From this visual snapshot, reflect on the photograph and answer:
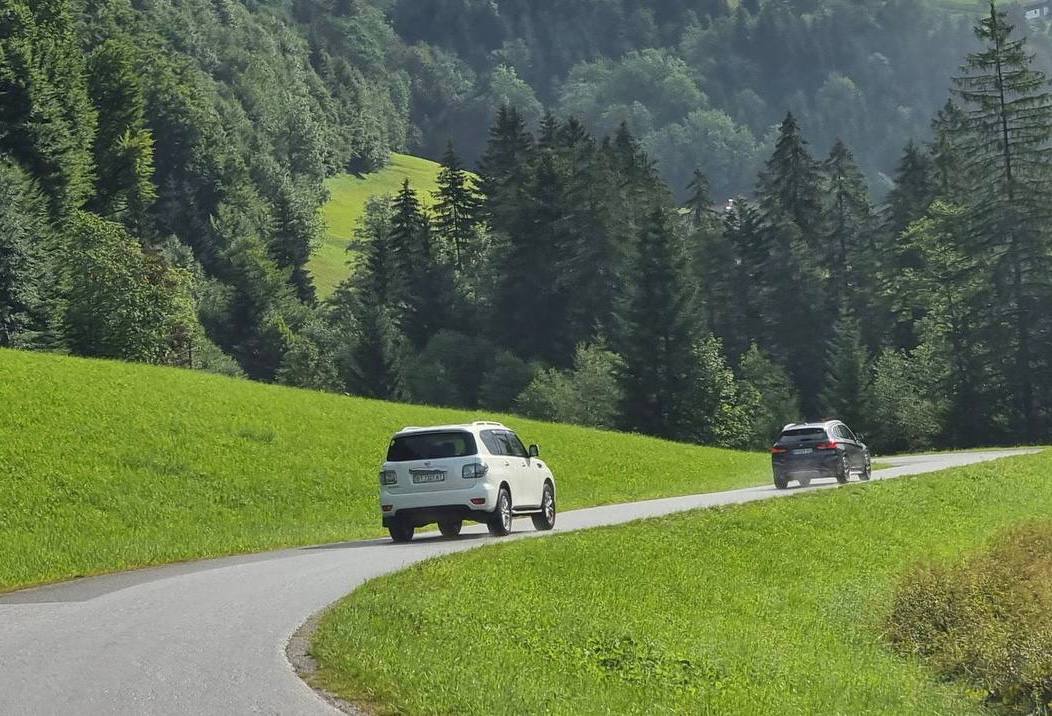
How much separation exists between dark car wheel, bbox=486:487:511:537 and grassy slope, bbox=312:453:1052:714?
2475 millimetres

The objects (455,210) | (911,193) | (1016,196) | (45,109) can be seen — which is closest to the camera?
(45,109)

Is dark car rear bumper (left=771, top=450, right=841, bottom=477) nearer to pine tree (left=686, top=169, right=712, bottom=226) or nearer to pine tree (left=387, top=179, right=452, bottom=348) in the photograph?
pine tree (left=387, top=179, right=452, bottom=348)

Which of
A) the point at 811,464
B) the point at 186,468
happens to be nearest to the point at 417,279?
the point at 811,464

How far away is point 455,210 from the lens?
122625mm

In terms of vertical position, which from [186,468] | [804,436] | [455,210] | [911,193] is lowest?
[804,436]

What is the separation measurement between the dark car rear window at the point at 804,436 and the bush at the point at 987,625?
56.0 ft

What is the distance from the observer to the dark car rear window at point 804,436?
136ft

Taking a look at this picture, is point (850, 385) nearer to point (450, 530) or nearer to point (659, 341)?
point (659, 341)

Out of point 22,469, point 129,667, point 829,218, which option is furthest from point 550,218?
point 129,667

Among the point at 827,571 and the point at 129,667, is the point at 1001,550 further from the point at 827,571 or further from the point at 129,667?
the point at 129,667

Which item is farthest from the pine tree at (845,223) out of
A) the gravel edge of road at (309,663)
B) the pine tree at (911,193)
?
the gravel edge of road at (309,663)

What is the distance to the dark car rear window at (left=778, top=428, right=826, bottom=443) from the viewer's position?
4147 cm

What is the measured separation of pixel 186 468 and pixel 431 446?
1059cm

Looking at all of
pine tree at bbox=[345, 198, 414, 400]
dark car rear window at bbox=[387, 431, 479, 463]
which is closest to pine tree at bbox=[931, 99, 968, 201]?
pine tree at bbox=[345, 198, 414, 400]
